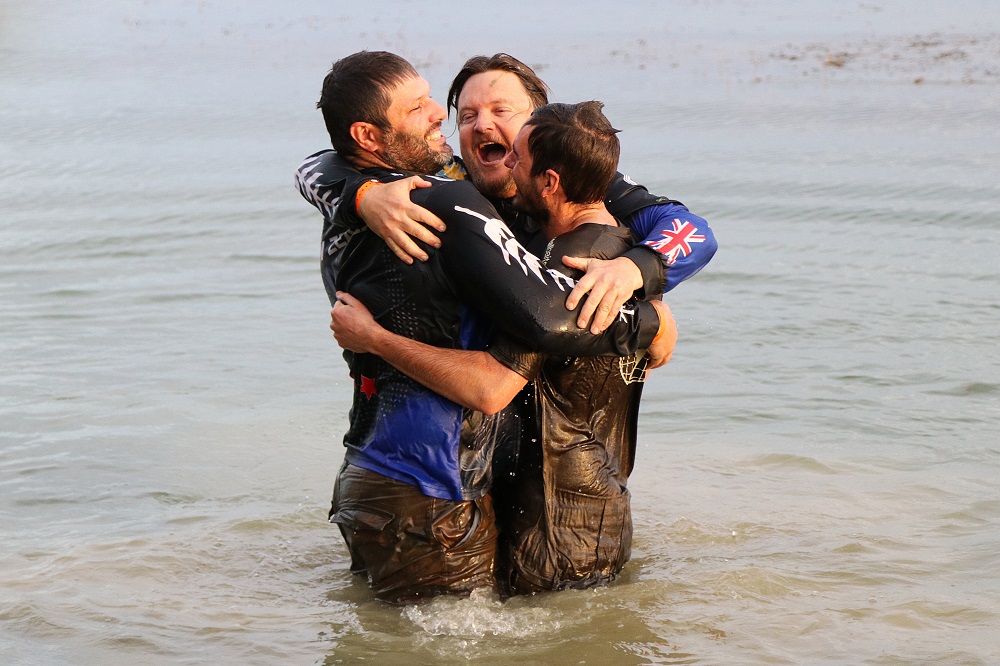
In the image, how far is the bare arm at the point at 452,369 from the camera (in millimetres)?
4535

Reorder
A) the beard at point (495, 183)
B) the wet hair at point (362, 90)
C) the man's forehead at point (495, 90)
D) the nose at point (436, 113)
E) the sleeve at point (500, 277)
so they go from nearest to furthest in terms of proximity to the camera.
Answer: the sleeve at point (500, 277) → the wet hair at point (362, 90) → the nose at point (436, 113) → the beard at point (495, 183) → the man's forehead at point (495, 90)

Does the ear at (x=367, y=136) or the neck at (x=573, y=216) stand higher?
the ear at (x=367, y=136)

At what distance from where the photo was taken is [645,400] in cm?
862

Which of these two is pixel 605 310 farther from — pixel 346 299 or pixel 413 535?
pixel 413 535

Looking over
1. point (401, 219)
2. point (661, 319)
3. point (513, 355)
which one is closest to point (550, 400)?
point (513, 355)

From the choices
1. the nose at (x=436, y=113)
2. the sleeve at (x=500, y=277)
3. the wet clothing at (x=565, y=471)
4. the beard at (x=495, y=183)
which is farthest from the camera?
the beard at (x=495, y=183)

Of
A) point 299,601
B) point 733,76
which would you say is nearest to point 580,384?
point 299,601

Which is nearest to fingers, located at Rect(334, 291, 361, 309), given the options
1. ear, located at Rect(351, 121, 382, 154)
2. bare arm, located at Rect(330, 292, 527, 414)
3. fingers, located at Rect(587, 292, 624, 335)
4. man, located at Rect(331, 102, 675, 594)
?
man, located at Rect(331, 102, 675, 594)

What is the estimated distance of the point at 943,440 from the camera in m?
7.69

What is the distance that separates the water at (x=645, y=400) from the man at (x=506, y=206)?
→ 1453 mm

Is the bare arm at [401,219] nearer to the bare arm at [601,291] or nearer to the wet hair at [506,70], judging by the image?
the bare arm at [601,291]

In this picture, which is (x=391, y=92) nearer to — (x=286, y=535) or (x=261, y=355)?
(x=286, y=535)

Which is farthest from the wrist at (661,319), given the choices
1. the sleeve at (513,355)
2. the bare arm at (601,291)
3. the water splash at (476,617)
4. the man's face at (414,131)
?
the water splash at (476,617)

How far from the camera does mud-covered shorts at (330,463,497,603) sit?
4.77 metres
